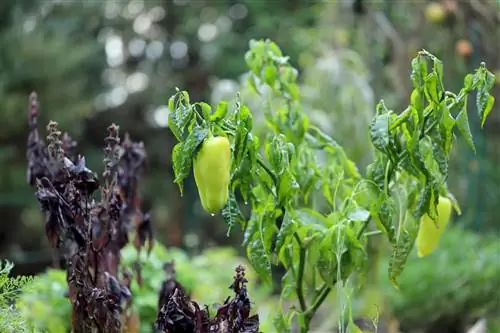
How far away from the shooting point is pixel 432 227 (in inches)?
52.9

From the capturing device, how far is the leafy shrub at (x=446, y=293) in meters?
2.68

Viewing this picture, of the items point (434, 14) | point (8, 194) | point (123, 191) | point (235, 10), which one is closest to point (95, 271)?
point (123, 191)

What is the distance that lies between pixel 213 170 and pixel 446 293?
1883mm

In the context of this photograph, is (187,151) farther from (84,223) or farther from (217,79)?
(217,79)

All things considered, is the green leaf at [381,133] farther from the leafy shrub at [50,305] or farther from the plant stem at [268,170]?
the leafy shrub at [50,305]

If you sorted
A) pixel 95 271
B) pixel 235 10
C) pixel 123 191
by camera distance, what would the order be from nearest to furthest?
1. pixel 95 271
2. pixel 123 191
3. pixel 235 10

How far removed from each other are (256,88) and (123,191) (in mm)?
385

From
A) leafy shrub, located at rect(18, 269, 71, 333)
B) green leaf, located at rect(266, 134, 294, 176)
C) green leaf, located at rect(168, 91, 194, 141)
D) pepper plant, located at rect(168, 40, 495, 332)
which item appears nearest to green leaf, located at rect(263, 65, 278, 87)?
pepper plant, located at rect(168, 40, 495, 332)

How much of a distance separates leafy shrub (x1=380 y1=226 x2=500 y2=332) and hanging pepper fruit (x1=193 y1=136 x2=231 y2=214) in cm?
172

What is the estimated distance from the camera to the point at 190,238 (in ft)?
17.0

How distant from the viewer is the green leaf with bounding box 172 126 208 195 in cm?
108

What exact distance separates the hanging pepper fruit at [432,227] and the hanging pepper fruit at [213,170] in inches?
17.4

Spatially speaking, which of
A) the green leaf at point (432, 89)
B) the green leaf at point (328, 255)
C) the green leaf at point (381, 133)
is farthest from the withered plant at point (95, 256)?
the green leaf at point (432, 89)

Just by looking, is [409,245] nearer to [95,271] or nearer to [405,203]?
[405,203]
